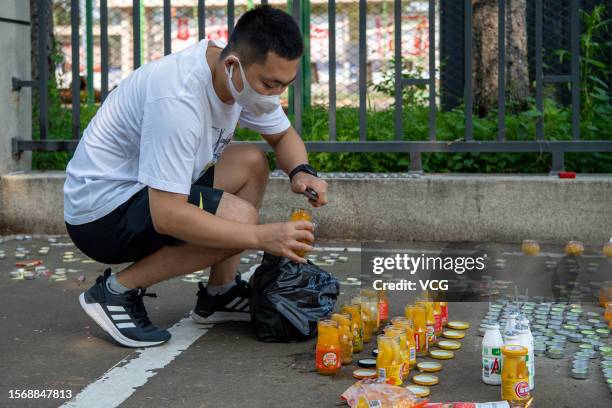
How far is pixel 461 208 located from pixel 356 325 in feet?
8.32

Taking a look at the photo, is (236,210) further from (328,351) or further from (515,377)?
(515,377)

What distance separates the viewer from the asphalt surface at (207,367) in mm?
3463

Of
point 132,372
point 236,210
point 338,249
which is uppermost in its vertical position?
point 236,210

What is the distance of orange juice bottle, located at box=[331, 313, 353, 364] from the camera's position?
12.7 ft

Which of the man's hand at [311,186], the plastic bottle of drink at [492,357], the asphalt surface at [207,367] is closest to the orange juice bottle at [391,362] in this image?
the asphalt surface at [207,367]

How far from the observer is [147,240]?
411 centimetres

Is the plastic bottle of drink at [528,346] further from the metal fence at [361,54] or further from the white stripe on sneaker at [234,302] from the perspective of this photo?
the metal fence at [361,54]

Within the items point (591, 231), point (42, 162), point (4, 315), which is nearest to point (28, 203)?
point (42, 162)

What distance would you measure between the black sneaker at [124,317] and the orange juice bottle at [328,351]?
792 millimetres

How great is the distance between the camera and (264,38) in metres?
→ 3.75

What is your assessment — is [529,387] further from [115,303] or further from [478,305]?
[115,303]

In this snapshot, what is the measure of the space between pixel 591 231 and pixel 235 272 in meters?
2.80

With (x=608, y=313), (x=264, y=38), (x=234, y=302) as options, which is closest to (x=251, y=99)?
(x=264, y=38)

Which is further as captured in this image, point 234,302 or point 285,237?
point 234,302
